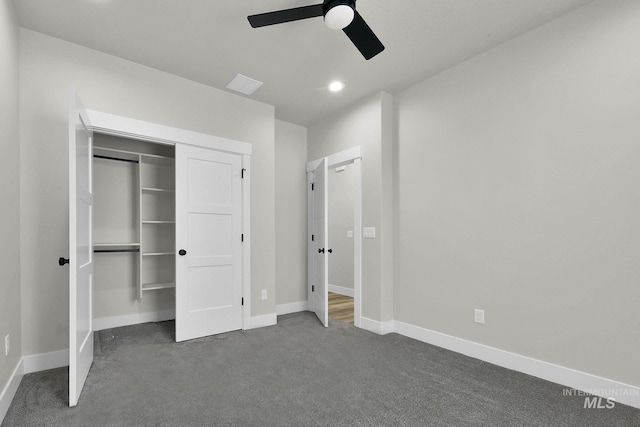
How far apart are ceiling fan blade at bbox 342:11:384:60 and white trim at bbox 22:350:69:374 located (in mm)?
3462

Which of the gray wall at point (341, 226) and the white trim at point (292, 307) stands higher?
the gray wall at point (341, 226)

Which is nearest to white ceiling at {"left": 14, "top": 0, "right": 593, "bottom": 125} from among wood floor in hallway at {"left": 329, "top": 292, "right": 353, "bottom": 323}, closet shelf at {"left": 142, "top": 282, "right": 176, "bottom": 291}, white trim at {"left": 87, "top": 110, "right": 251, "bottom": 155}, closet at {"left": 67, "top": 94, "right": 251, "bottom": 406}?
white trim at {"left": 87, "top": 110, "right": 251, "bottom": 155}

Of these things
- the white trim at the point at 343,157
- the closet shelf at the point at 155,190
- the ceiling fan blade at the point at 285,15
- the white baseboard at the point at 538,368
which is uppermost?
the ceiling fan blade at the point at 285,15

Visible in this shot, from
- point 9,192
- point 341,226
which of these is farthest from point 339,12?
point 341,226

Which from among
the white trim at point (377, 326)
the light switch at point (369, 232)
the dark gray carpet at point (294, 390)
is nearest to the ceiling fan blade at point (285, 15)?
the light switch at point (369, 232)

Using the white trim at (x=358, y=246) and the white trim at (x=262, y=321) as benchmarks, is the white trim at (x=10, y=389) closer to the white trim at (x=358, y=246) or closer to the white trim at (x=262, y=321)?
the white trim at (x=262, y=321)

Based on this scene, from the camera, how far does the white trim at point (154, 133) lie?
3002 mm

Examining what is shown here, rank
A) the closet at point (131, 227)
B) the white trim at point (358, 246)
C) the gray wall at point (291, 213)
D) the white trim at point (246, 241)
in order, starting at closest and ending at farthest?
the closet at point (131, 227) < the white trim at point (246, 241) < the white trim at point (358, 246) < the gray wall at point (291, 213)

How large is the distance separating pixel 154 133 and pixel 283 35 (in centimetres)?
164

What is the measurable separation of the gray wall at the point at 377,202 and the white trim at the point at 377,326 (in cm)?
5

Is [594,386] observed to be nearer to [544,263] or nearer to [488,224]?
[544,263]

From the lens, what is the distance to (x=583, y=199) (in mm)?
2377

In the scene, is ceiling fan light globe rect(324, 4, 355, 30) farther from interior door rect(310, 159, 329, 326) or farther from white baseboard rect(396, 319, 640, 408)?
white baseboard rect(396, 319, 640, 408)

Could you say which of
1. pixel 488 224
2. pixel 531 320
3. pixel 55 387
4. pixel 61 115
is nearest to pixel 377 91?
pixel 488 224
